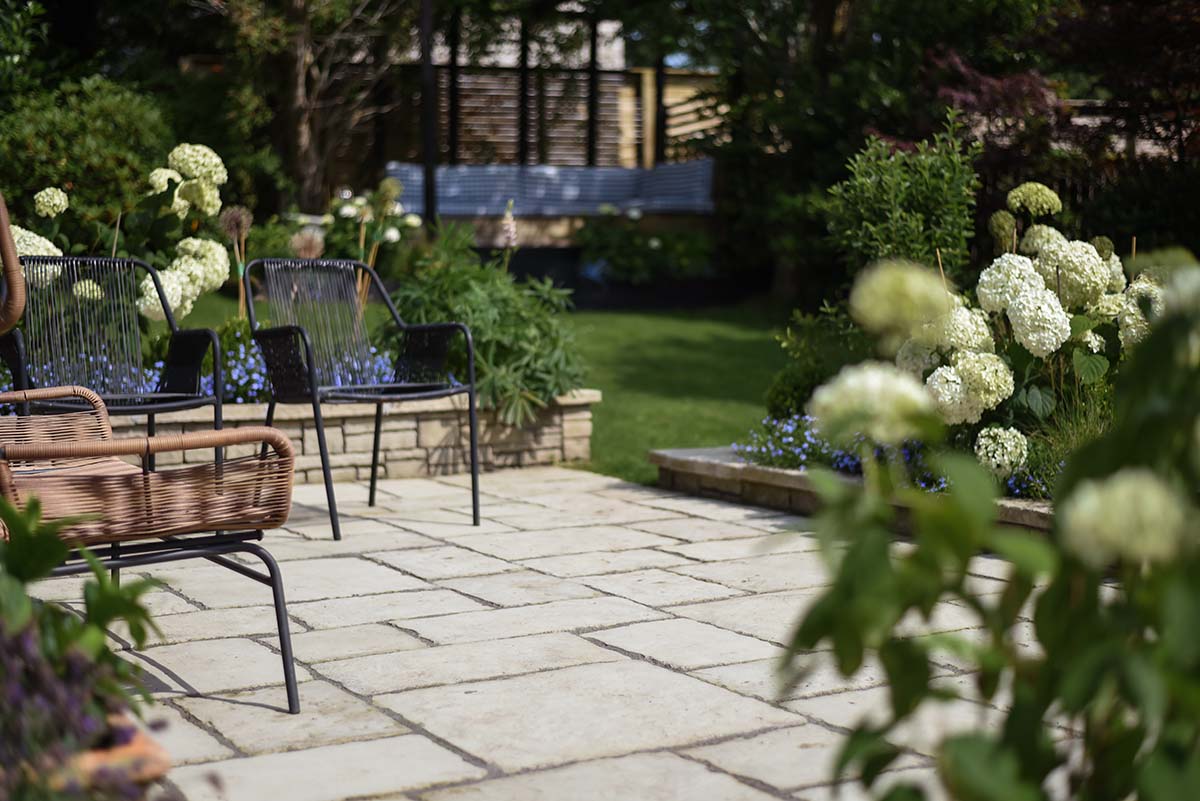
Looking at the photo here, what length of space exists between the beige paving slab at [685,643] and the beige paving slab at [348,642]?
46cm

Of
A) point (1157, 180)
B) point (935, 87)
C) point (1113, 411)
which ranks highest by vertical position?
point (935, 87)

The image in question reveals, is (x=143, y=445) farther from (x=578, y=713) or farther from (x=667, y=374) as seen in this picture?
(x=667, y=374)

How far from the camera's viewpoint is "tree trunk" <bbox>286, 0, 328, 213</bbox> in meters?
11.6

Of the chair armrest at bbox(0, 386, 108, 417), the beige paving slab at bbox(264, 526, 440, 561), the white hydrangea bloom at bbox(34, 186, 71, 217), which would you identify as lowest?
the beige paving slab at bbox(264, 526, 440, 561)

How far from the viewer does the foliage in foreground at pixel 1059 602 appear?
1.15m

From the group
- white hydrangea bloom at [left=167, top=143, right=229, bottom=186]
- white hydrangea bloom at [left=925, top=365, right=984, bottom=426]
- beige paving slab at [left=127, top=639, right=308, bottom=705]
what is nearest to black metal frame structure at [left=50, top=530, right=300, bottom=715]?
beige paving slab at [left=127, top=639, right=308, bottom=705]

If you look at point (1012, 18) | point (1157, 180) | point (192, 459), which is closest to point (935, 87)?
point (1012, 18)

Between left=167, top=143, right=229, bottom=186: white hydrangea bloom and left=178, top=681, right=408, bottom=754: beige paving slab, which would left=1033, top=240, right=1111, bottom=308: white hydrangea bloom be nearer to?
left=178, top=681, right=408, bottom=754: beige paving slab

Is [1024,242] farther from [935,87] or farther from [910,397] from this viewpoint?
[935,87]

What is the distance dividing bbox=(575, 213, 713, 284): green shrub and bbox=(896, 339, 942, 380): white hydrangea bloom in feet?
24.6

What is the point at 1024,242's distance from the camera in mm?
4707

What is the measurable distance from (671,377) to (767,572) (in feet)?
15.1

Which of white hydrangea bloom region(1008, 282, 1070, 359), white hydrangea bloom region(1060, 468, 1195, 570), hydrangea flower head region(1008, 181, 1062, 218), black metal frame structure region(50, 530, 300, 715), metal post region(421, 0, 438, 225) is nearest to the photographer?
white hydrangea bloom region(1060, 468, 1195, 570)

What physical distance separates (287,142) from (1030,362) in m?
9.08
